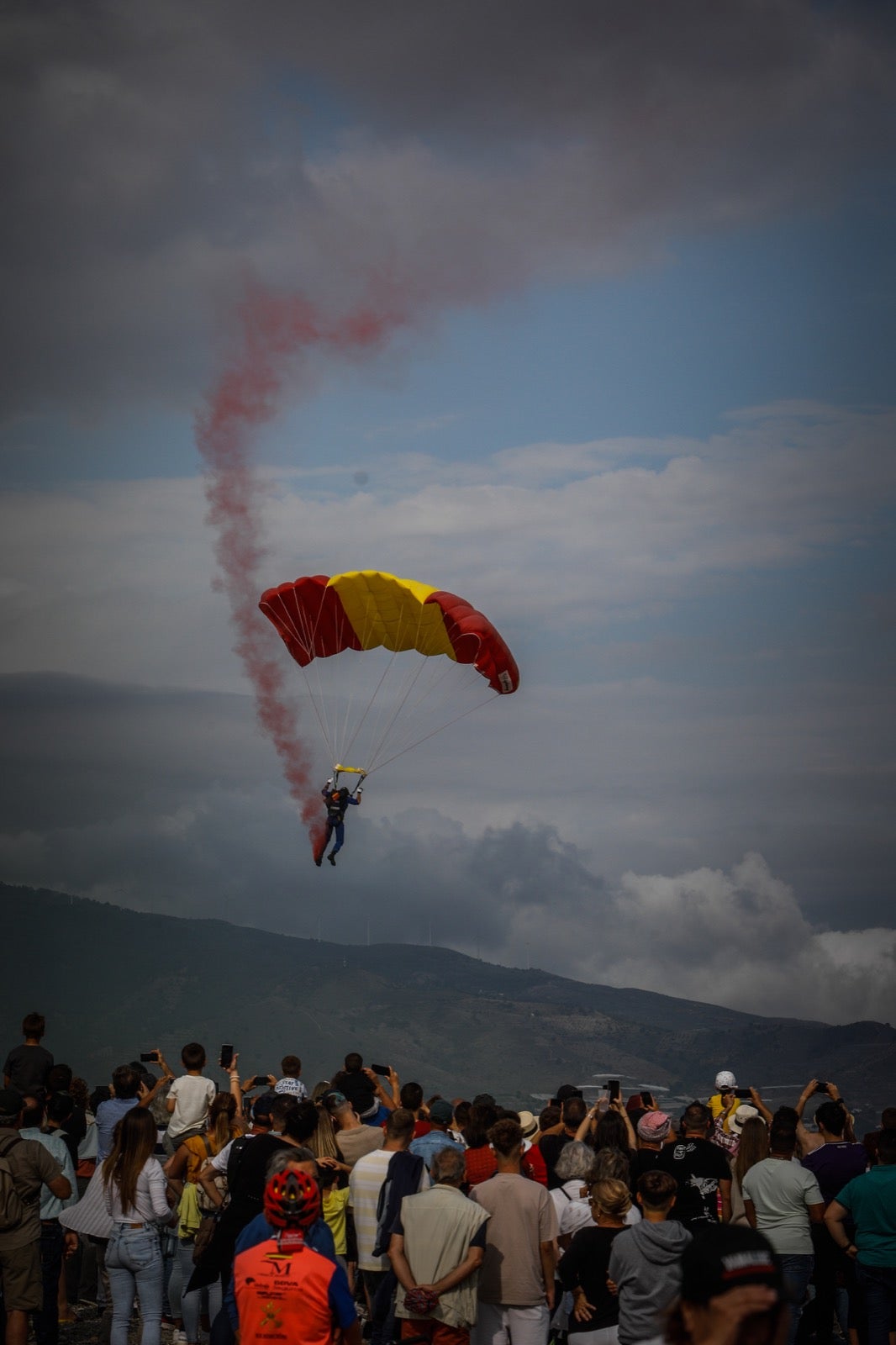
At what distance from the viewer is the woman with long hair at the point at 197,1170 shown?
9594 mm

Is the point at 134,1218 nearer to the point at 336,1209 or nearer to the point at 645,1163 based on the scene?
the point at 336,1209

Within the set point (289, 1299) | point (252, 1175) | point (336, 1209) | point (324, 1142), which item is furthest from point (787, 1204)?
point (289, 1299)

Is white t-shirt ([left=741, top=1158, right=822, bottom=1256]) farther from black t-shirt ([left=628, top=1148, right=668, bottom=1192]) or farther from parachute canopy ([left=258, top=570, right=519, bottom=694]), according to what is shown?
parachute canopy ([left=258, top=570, right=519, bottom=694])

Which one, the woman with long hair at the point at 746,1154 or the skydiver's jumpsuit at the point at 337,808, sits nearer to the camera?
the woman with long hair at the point at 746,1154

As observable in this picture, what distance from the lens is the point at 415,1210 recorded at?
7656mm

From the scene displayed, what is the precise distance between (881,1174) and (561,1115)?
3.16 m

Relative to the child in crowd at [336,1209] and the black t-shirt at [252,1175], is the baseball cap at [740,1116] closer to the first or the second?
the child in crowd at [336,1209]

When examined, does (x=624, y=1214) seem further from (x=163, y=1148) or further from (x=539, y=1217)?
(x=163, y=1148)

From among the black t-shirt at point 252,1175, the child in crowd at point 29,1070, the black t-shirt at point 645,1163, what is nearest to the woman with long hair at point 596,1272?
the black t-shirt at point 645,1163

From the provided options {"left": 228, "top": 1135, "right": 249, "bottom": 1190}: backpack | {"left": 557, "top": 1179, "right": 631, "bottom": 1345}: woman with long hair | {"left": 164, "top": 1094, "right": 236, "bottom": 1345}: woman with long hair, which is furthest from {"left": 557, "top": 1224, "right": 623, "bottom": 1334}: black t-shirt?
{"left": 164, "top": 1094, "right": 236, "bottom": 1345}: woman with long hair

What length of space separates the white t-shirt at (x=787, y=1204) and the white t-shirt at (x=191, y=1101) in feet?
15.5

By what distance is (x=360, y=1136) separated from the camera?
32.4 feet

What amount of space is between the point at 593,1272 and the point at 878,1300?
2.81 metres

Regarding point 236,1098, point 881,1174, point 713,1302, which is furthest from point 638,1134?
point 713,1302
